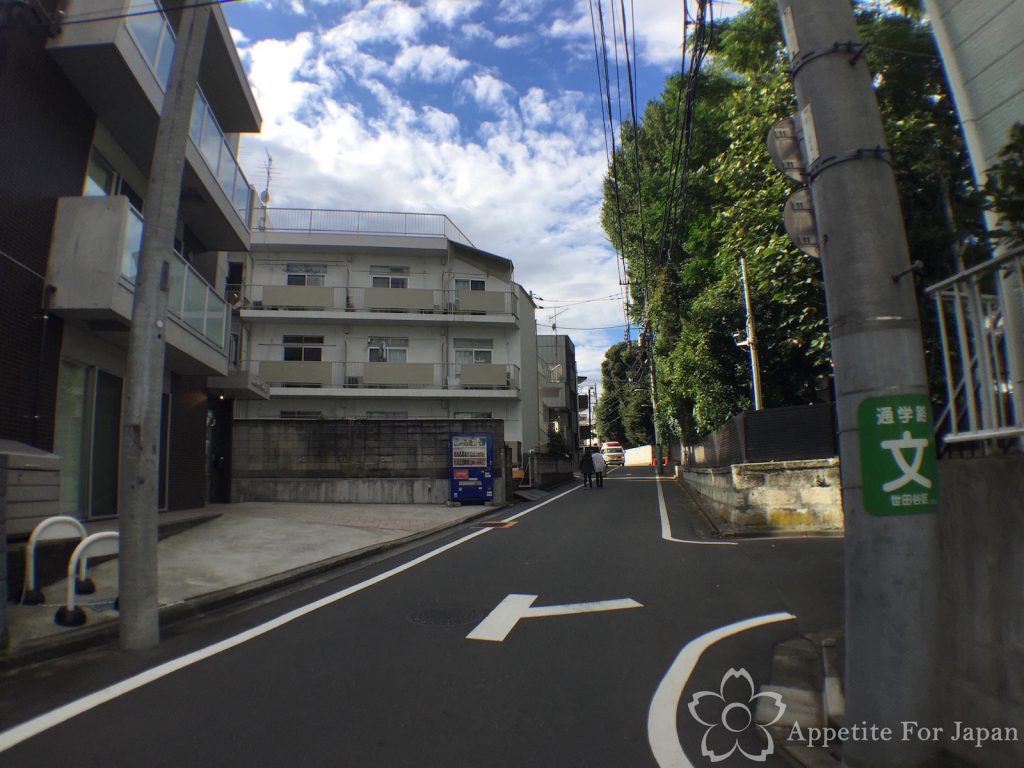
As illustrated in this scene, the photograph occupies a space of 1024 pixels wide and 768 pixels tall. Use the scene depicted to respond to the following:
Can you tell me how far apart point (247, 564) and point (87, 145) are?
6.51 meters

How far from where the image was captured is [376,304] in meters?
26.0

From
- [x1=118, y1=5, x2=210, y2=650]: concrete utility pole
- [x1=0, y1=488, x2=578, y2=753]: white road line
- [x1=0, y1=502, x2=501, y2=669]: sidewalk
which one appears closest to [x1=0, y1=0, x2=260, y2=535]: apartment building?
[x1=0, y1=502, x2=501, y2=669]: sidewalk

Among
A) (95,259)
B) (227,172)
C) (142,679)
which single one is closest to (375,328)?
(227,172)

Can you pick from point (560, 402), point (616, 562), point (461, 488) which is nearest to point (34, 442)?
point (616, 562)

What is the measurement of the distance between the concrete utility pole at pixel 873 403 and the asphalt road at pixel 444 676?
0.75m

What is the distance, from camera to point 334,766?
293cm

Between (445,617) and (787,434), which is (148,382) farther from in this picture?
(787,434)

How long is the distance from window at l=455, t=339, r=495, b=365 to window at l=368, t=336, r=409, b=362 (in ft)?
7.25

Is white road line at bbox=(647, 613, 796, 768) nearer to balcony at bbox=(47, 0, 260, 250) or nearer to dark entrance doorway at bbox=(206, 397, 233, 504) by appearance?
balcony at bbox=(47, 0, 260, 250)

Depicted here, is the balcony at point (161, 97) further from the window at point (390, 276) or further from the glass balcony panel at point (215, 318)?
the window at point (390, 276)

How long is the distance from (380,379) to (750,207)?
17925 millimetres

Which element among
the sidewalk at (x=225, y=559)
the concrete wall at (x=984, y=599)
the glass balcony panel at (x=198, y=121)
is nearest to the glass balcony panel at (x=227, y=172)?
the glass balcony panel at (x=198, y=121)

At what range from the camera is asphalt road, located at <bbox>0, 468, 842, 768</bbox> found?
3.13 m

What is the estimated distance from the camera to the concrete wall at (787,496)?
988 cm
